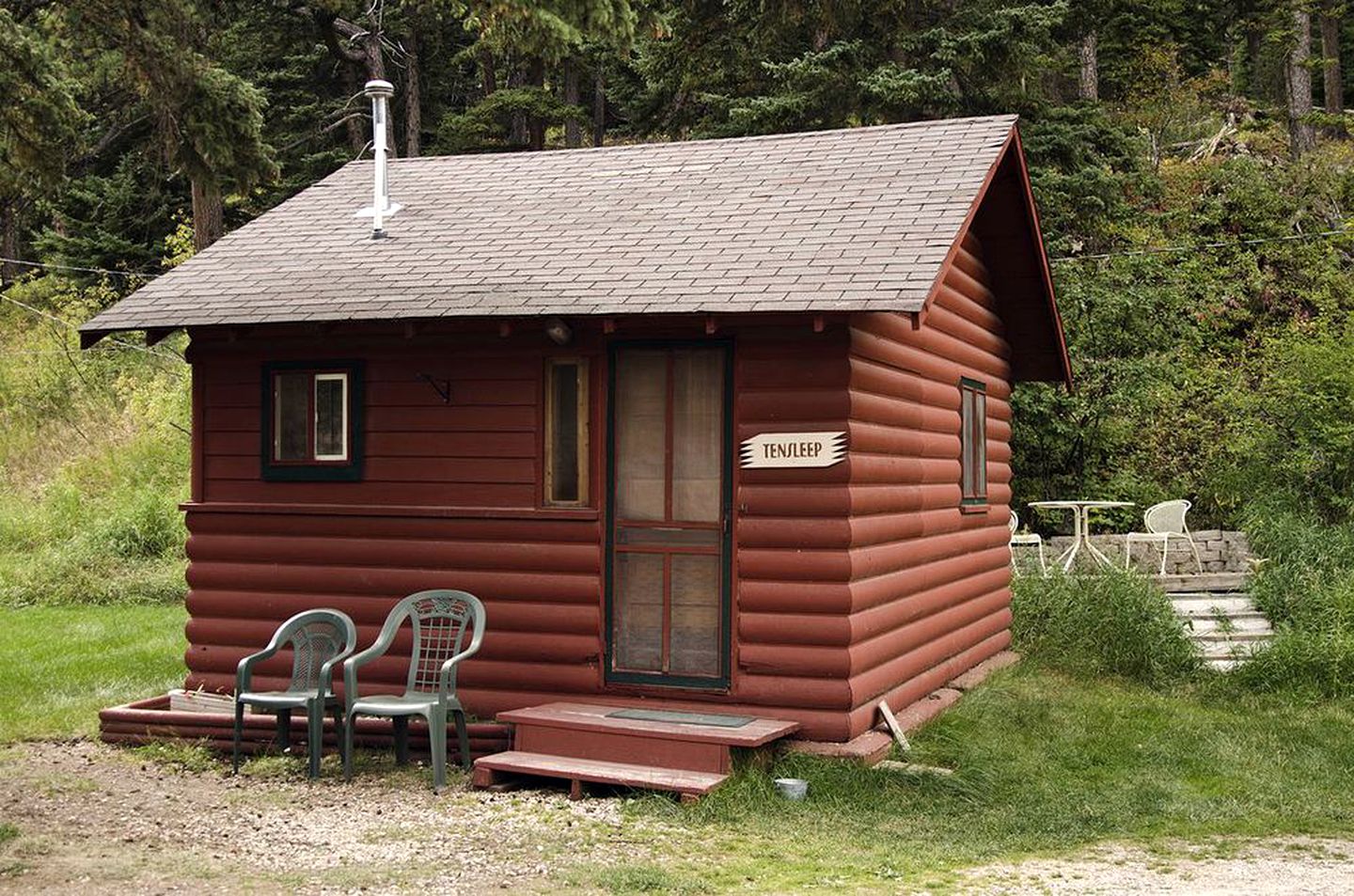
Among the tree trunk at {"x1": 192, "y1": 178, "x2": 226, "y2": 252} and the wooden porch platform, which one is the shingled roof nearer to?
the wooden porch platform

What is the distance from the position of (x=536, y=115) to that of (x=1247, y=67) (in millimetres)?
18079

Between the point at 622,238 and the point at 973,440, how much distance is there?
381cm

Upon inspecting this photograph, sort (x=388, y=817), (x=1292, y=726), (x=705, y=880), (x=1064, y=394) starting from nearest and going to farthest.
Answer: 1. (x=705, y=880)
2. (x=388, y=817)
3. (x=1292, y=726)
4. (x=1064, y=394)

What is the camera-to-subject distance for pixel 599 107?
33.2 m

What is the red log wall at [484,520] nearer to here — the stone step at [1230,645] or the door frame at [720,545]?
the door frame at [720,545]

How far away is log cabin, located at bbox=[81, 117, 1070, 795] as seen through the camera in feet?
29.7

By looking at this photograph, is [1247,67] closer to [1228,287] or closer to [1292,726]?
[1228,287]

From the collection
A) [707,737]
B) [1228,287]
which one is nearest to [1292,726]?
[707,737]

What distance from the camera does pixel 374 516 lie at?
1014 cm

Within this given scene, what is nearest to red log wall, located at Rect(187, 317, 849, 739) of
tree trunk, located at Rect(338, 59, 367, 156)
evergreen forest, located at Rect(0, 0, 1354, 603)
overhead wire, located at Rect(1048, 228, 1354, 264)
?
evergreen forest, located at Rect(0, 0, 1354, 603)

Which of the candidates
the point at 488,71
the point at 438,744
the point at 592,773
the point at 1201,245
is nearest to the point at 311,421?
the point at 438,744

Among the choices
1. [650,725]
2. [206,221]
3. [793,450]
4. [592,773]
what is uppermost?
[206,221]

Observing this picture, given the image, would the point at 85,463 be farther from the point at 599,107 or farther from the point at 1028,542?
the point at 1028,542

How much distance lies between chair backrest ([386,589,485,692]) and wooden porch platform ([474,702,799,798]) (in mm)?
744
